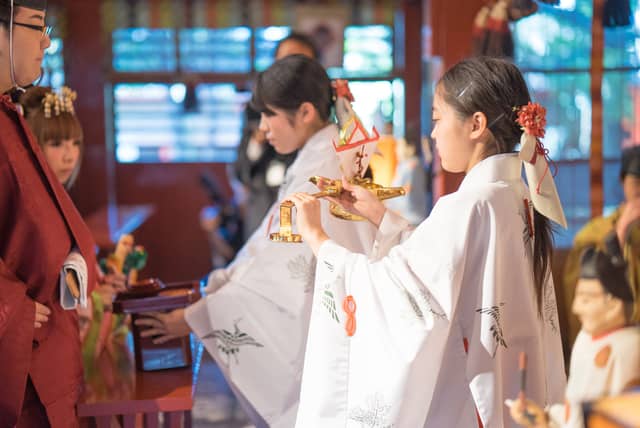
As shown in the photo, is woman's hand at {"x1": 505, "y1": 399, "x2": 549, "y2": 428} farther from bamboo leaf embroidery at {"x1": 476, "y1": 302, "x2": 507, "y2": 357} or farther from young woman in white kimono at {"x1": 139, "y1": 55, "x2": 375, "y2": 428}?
young woman in white kimono at {"x1": 139, "y1": 55, "x2": 375, "y2": 428}

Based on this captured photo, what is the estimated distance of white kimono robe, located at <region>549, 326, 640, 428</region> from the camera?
4.10ft

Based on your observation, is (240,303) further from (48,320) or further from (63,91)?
(63,91)

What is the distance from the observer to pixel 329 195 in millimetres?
2416

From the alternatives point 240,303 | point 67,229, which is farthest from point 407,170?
point 67,229

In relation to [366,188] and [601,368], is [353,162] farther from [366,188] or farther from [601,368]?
[601,368]

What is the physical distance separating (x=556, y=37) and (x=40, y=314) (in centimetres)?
326

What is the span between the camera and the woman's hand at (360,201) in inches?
96.7

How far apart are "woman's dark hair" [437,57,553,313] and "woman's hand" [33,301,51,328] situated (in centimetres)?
118

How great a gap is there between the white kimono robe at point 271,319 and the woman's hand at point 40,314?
612 mm

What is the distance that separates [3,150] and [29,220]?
0.20m

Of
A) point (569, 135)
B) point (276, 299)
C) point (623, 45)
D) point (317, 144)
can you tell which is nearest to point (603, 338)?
point (276, 299)

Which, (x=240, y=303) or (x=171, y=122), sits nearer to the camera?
(x=240, y=303)

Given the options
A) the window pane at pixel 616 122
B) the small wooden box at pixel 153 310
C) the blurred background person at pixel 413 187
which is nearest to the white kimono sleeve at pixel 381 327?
the small wooden box at pixel 153 310

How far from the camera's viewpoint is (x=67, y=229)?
2.36 metres
